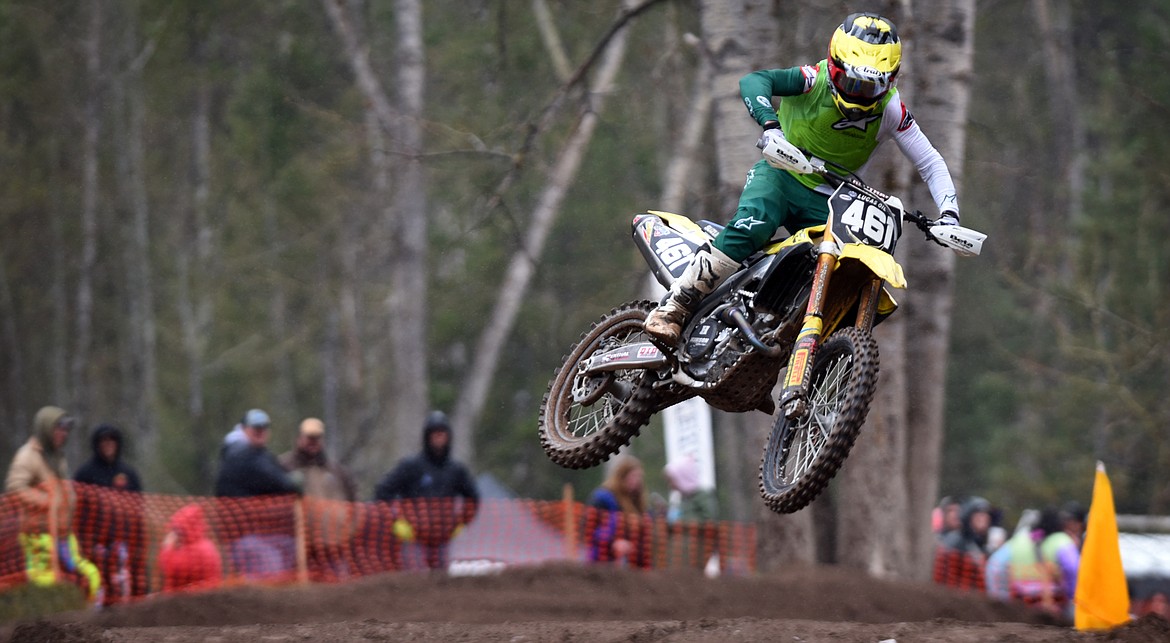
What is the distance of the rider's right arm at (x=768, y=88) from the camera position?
7.34 m

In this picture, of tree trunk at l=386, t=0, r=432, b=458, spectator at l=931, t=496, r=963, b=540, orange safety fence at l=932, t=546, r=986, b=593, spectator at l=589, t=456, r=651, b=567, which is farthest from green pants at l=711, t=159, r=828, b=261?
tree trunk at l=386, t=0, r=432, b=458

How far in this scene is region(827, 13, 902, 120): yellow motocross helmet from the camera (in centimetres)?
718

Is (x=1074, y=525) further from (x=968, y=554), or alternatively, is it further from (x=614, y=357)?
(x=614, y=357)

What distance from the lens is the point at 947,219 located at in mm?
7254

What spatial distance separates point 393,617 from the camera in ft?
34.4

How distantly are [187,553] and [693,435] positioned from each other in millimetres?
5057

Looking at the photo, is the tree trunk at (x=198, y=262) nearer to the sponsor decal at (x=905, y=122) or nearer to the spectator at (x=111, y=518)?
the spectator at (x=111, y=518)

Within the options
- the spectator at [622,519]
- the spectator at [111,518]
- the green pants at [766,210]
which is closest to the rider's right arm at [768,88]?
the green pants at [766,210]

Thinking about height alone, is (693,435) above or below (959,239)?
below

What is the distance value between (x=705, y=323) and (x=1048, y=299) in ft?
69.3

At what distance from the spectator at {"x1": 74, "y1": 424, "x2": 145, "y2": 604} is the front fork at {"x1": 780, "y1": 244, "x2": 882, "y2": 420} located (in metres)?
6.62

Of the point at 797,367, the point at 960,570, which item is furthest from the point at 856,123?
the point at 960,570

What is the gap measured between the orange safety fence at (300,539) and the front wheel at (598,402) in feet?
13.0

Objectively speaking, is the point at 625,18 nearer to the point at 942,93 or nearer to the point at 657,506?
the point at 942,93
